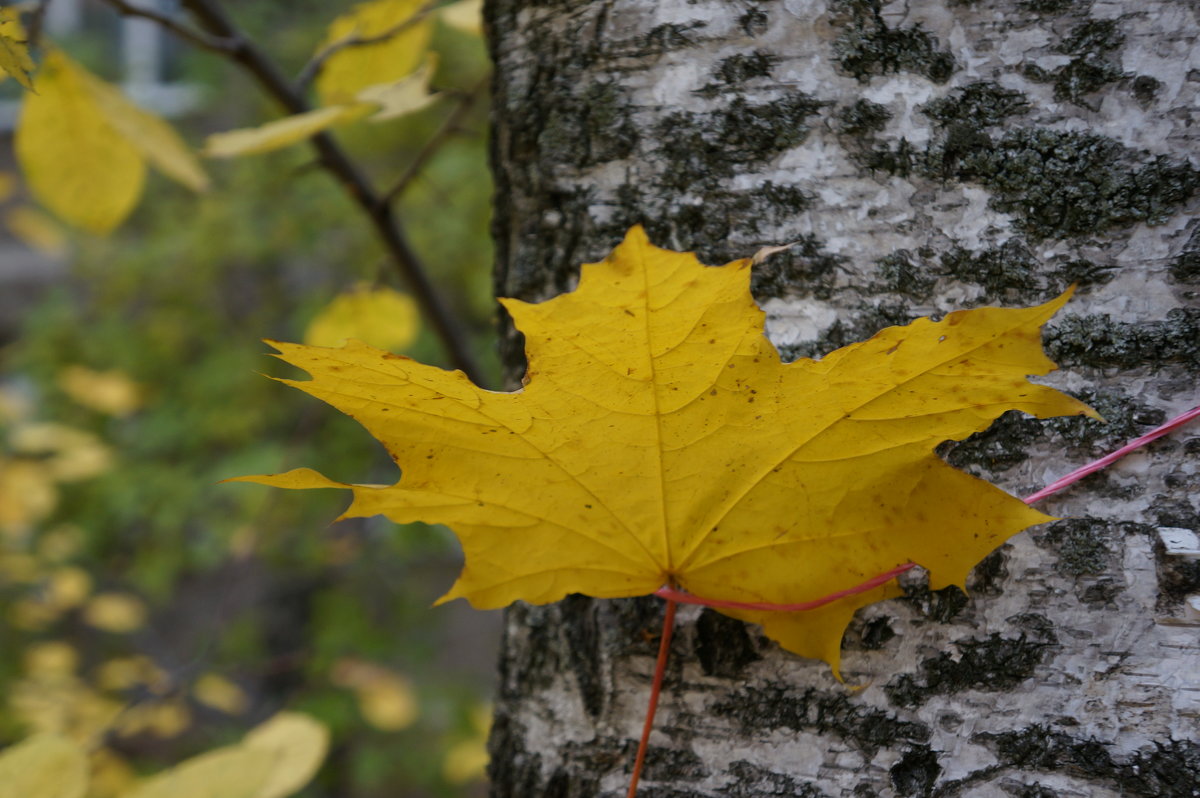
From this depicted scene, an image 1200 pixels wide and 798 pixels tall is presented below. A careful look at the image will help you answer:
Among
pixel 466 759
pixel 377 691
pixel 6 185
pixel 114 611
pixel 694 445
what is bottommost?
pixel 694 445

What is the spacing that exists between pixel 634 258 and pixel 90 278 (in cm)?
356

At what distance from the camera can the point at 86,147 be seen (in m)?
0.93

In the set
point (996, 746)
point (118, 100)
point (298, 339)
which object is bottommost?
point (996, 746)

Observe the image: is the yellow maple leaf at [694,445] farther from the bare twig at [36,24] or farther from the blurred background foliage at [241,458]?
the blurred background foliage at [241,458]

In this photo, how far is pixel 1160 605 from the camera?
1.62ft

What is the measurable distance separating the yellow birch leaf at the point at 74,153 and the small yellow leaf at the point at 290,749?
1.90ft

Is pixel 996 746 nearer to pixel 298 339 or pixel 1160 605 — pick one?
pixel 1160 605

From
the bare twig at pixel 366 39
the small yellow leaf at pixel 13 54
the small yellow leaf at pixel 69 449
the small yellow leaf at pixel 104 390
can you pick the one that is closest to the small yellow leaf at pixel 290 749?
the small yellow leaf at pixel 13 54

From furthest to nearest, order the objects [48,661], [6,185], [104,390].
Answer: [6,185], [48,661], [104,390]

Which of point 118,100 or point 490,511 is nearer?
point 490,511

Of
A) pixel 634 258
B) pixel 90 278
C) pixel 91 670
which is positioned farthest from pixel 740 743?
pixel 91 670

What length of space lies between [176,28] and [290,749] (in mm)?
819

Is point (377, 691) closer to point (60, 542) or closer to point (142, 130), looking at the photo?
point (60, 542)

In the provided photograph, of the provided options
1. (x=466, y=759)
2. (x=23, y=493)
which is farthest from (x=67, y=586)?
(x=466, y=759)
